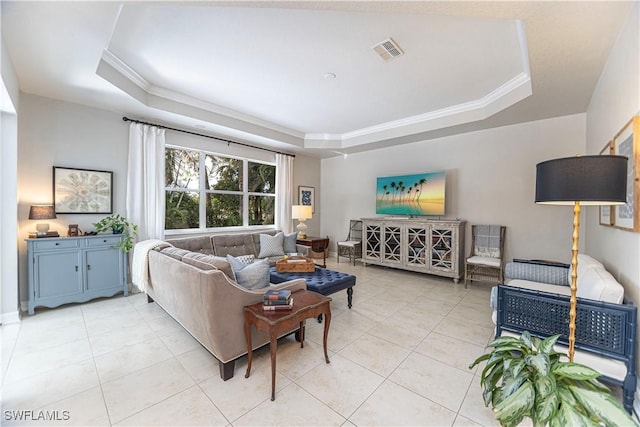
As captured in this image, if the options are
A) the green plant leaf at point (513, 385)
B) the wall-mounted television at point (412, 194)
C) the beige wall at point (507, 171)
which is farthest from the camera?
the wall-mounted television at point (412, 194)

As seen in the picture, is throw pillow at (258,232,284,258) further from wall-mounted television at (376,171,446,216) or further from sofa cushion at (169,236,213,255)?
wall-mounted television at (376,171,446,216)

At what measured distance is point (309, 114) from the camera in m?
4.39

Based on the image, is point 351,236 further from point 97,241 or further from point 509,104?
point 97,241

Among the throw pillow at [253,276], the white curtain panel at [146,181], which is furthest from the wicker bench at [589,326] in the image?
the white curtain panel at [146,181]

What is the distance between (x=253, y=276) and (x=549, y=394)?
192 centimetres

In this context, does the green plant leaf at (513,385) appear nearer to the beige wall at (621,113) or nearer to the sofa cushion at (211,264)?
the beige wall at (621,113)

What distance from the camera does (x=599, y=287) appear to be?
70.6 inches

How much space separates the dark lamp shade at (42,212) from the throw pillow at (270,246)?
8.72 feet

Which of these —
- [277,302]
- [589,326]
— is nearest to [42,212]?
[277,302]

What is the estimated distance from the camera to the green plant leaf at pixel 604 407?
99 centimetres

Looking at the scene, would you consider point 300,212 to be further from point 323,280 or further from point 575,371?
point 575,371

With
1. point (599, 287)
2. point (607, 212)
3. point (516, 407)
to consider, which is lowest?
point (516, 407)

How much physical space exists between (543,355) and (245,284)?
A: 1949mm

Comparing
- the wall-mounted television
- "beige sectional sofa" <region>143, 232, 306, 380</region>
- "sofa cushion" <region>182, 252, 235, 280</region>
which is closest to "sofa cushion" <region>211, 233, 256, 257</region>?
Result: "beige sectional sofa" <region>143, 232, 306, 380</region>
